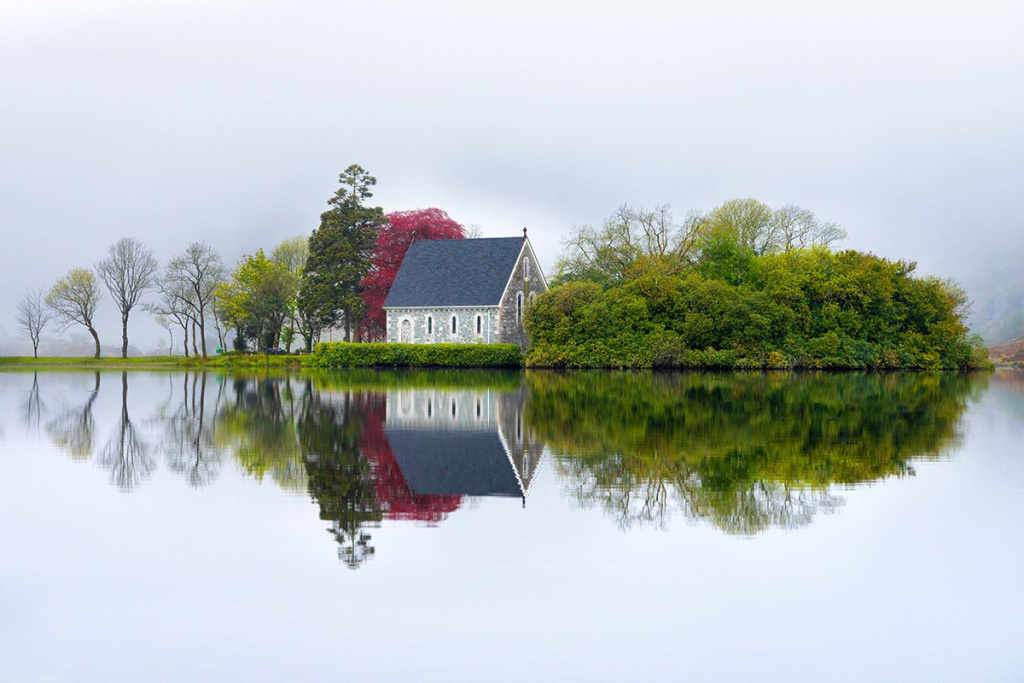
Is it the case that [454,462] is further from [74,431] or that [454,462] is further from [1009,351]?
[1009,351]

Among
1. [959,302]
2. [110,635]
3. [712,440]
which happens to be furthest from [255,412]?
[959,302]

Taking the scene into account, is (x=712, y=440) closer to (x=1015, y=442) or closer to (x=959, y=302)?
(x=1015, y=442)

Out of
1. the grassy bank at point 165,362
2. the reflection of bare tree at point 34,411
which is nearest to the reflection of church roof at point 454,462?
the reflection of bare tree at point 34,411

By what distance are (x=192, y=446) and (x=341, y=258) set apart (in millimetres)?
48324

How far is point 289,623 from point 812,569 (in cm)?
320

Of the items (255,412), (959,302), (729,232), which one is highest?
(729,232)

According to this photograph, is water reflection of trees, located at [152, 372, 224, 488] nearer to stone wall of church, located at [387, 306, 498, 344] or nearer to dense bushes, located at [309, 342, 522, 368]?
dense bushes, located at [309, 342, 522, 368]

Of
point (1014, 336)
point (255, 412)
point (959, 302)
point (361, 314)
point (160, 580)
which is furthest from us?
point (1014, 336)

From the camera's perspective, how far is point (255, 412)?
18.5 metres

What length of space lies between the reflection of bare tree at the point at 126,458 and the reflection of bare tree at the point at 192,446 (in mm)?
271

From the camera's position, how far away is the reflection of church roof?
8750 millimetres

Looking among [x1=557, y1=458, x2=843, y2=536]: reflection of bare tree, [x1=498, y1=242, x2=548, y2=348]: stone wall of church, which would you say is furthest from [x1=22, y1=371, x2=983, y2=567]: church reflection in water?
[x1=498, y1=242, x2=548, y2=348]: stone wall of church

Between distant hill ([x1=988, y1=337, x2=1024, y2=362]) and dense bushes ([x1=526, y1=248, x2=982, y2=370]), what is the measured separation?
1668cm

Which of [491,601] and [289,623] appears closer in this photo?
[289,623]
